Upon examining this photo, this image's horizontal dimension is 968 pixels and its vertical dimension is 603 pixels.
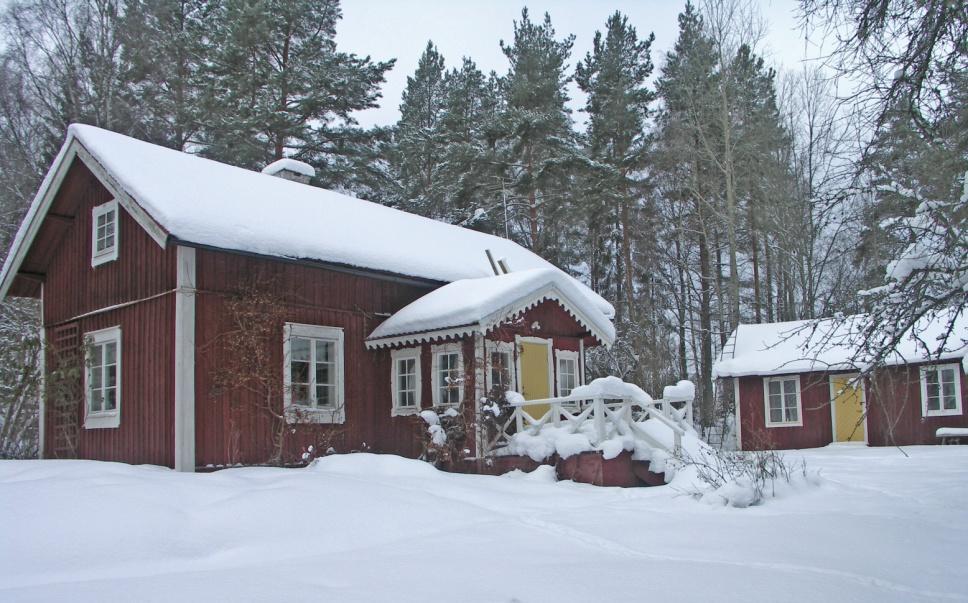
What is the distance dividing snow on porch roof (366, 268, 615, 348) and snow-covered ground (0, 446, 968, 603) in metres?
3.17

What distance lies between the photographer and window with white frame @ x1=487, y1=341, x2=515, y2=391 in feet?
40.4

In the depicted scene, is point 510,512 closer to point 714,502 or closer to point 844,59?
point 714,502

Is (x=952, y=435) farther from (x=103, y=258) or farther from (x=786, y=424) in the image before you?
(x=103, y=258)

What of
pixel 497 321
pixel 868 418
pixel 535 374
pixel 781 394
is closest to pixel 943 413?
pixel 868 418

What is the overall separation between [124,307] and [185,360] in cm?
195

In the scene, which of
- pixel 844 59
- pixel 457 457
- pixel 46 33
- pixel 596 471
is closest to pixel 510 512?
pixel 596 471

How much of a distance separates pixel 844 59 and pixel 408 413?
8.83m

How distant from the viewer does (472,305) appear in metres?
11.6

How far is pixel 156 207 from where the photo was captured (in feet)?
33.2

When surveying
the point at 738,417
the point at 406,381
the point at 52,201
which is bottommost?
the point at 738,417

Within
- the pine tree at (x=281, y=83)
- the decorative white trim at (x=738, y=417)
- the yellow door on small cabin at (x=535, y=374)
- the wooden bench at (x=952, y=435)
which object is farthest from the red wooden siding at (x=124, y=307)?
the wooden bench at (x=952, y=435)

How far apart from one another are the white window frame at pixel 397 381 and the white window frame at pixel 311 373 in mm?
976

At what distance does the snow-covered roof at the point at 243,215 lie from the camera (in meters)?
10.6

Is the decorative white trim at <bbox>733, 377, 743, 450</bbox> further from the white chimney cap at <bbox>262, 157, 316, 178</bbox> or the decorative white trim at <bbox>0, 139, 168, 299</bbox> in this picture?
the decorative white trim at <bbox>0, 139, 168, 299</bbox>
